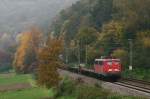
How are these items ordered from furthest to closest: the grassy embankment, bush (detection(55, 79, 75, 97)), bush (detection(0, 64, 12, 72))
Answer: bush (detection(0, 64, 12, 72)) → bush (detection(55, 79, 75, 97)) → the grassy embankment

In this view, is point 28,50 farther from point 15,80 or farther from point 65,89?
point 65,89

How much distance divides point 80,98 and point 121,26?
5083 cm

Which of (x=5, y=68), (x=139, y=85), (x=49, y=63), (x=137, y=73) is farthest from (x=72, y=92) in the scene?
(x=5, y=68)

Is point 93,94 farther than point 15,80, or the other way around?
point 15,80

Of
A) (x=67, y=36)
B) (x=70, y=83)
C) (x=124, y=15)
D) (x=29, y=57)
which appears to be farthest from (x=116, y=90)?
(x=67, y=36)

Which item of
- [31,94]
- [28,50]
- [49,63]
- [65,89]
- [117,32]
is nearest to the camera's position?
[65,89]

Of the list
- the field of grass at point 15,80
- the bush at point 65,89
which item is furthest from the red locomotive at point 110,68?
the field of grass at point 15,80

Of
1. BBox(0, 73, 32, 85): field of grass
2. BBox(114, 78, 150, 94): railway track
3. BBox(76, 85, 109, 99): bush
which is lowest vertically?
BBox(0, 73, 32, 85): field of grass

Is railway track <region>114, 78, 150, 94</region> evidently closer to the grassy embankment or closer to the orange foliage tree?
the grassy embankment

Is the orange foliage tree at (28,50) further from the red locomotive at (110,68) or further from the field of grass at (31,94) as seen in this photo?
the red locomotive at (110,68)

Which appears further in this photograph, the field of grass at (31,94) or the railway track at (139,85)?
the field of grass at (31,94)

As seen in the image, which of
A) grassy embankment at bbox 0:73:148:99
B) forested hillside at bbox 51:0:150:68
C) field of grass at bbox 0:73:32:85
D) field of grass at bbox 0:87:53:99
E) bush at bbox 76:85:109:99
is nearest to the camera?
bush at bbox 76:85:109:99

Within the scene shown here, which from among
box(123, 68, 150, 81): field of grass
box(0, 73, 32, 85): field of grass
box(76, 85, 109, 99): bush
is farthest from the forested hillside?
box(76, 85, 109, 99): bush

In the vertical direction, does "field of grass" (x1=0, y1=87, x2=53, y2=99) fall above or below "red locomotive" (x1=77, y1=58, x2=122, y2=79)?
below
